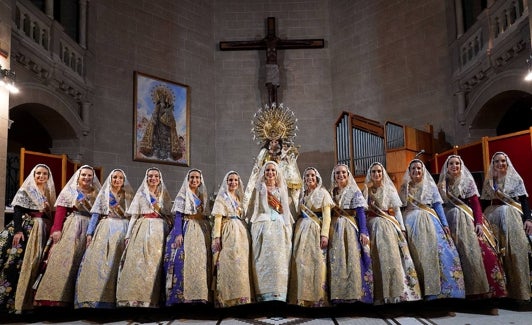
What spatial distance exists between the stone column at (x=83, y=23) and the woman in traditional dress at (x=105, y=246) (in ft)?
19.0

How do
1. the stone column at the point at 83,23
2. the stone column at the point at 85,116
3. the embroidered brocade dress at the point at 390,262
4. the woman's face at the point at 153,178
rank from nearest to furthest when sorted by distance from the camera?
the embroidered brocade dress at the point at 390,262 → the woman's face at the point at 153,178 → the stone column at the point at 85,116 → the stone column at the point at 83,23

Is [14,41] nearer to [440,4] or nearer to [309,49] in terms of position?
[309,49]

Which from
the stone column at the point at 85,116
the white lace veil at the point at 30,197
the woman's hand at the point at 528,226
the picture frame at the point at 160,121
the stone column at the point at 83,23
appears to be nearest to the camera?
the woman's hand at the point at 528,226

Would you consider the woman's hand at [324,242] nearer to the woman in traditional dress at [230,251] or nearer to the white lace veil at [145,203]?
the woman in traditional dress at [230,251]

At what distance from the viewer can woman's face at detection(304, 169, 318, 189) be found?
4777 millimetres

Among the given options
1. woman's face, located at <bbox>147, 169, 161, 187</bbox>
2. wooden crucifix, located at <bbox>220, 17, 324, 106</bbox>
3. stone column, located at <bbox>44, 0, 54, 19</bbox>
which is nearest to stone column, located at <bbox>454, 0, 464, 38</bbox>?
wooden crucifix, located at <bbox>220, 17, 324, 106</bbox>

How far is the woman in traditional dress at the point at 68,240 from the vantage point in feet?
14.3

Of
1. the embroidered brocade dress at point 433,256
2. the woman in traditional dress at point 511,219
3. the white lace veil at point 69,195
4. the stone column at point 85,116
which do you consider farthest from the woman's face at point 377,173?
the stone column at point 85,116

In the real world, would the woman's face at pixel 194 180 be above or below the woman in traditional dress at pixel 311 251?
above

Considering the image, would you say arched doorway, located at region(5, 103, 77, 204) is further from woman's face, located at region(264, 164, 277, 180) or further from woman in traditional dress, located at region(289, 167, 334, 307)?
woman in traditional dress, located at region(289, 167, 334, 307)

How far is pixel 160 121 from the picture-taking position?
10672 millimetres

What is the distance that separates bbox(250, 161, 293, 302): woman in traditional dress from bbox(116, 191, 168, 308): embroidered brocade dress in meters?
0.87

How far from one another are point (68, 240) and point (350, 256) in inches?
102

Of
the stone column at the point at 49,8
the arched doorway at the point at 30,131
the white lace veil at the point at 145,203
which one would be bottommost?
the white lace veil at the point at 145,203
